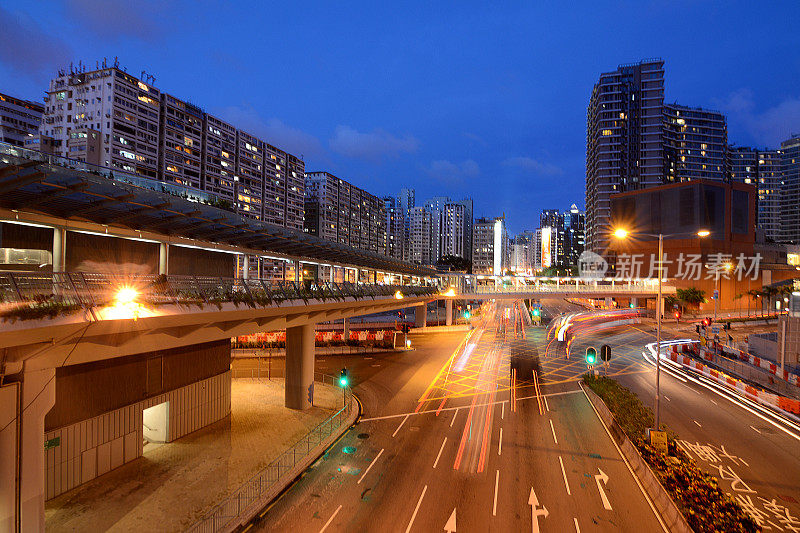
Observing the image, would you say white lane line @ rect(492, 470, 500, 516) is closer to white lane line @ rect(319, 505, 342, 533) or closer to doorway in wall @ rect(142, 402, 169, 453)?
white lane line @ rect(319, 505, 342, 533)

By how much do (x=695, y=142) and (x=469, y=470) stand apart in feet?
493

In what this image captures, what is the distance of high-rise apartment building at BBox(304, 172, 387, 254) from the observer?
154 m

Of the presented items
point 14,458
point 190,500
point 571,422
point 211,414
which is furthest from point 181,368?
point 571,422

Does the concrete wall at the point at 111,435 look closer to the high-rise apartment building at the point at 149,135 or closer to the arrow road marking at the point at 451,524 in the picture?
the arrow road marking at the point at 451,524

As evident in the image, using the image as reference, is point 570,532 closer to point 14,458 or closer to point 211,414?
point 14,458

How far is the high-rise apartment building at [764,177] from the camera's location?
153 m

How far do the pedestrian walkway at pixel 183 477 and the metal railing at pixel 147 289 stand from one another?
6.49 m

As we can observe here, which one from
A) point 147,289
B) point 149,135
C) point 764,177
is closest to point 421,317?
point 147,289

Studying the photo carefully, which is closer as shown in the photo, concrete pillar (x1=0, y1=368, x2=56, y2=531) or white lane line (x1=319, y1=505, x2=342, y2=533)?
concrete pillar (x1=0, y1=368, x2=56, y2=531)

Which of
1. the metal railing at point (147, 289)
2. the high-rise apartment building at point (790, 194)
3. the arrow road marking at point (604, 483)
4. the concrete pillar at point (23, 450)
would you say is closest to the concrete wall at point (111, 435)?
the concrete pillar at point (23, 450)

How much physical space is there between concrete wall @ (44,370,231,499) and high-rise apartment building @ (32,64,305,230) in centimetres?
5539

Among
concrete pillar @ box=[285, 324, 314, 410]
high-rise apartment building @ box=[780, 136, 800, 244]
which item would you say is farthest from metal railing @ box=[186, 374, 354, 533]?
high-rise apartment building @ box=[780, 136, 800, 244]

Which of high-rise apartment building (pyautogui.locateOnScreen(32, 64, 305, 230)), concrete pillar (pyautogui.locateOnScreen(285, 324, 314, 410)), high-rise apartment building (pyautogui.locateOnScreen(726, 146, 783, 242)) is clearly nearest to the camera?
concrete pillar (pyautogui.locateOnScreen(285, 324, 314, 410))

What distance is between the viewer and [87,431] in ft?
47.6
